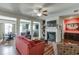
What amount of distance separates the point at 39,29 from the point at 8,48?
3.61 ft

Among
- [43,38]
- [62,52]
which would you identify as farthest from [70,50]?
[43,38]

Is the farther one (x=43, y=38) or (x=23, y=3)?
(x=43, y=38)

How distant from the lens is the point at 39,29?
387cm

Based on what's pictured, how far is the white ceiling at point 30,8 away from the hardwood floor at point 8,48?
91 centimetres

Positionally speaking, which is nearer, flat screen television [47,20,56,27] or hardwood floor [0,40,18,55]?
hardwood floor [0,40,18,55]

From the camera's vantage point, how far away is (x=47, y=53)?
3.55m

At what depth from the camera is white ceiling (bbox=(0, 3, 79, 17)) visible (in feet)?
11.1

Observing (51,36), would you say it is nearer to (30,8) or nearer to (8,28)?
(30,8)

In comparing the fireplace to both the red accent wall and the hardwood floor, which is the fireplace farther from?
the hardwood floor

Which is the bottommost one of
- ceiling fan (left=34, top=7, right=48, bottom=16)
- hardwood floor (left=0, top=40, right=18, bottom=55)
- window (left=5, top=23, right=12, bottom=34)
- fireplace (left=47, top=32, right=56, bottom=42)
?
hardwood floor (left=0, top=40, right=18, bottom=55)

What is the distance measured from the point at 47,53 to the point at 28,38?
734 mm

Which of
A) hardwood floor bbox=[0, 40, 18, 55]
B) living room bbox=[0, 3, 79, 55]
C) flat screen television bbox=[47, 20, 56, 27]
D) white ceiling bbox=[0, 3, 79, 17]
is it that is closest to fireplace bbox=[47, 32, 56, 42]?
living room bbox=[0, 3, 79, 55]

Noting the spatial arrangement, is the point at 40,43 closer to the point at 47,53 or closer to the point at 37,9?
the point at 47,53
